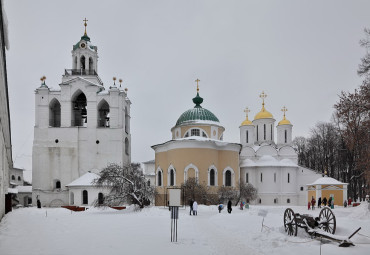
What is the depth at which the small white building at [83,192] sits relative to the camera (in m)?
37.2

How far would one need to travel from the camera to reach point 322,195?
116ft

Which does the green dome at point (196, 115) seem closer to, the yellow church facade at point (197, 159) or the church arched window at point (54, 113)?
the yellow church facade at point (197, 159)

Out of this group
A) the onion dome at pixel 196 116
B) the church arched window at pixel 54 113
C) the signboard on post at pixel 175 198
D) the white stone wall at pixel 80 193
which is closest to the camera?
the signboard on post at pixel 175 198

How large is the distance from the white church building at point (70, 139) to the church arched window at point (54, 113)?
0.94 ft

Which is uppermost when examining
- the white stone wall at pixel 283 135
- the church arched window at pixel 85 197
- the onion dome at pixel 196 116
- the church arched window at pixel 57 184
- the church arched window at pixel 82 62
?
the church arched window at pixel 82 62

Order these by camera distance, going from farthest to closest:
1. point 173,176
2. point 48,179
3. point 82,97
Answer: point 82,97 < point 48,179 < point 173,176

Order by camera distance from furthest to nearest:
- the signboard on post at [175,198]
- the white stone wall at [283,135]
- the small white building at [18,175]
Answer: the small white building at [18,175], the white stone wall at [283,135], the signboard on post at [175,198]

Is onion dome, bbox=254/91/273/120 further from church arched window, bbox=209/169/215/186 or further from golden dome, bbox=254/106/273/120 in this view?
church arched window, bbox=209/169/215/186

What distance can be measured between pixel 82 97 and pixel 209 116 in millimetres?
16399

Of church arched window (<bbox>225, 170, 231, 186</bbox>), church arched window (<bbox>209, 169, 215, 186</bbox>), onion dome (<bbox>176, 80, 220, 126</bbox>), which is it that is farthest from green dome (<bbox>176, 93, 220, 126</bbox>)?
church arched window (<bbox>209, 169, 215, 186</bbox>)

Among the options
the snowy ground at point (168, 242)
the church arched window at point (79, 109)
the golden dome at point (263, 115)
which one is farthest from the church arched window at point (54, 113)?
the snowy ground at point (168, 242)

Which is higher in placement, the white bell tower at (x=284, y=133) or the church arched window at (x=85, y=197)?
the white bell tower at (x=284, y=133)

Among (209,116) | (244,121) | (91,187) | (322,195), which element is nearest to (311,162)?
(244,121)

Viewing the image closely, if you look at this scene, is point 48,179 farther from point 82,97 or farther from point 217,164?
point 217,164
